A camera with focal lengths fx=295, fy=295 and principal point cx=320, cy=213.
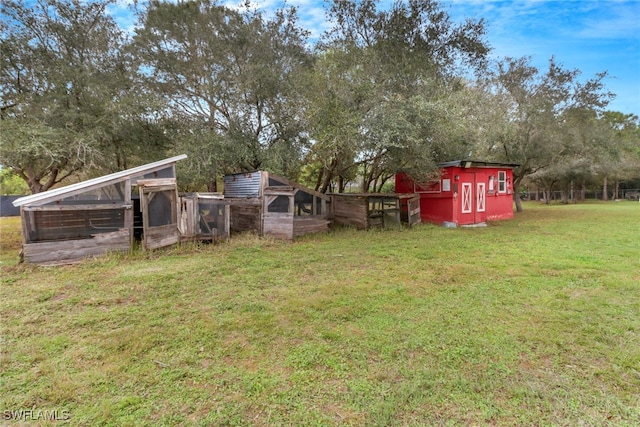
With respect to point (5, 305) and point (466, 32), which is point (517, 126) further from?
point (5, 305)

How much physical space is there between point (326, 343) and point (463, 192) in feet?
35.3

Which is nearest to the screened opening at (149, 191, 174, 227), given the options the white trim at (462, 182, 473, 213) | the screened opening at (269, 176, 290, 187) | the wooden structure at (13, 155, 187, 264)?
the wooden structure at (13, 155, 187, 264)

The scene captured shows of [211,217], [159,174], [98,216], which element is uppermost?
[159,174]

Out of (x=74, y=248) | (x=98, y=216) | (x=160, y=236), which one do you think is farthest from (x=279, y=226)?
(x=74, y=248)

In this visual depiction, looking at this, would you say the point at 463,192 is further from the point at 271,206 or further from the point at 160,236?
the point at 160,236

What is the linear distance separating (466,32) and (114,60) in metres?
11.1

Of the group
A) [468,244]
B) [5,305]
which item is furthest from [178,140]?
[468,244]

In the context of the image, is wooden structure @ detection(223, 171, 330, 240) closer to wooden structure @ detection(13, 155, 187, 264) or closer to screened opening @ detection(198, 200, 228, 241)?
screened opening @ detection(198, 200, 228, 241)

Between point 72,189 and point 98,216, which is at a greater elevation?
point 72,189

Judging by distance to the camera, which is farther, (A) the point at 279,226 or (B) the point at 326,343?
(A) the point at 279,226

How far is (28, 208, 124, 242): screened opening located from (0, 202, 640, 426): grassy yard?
0.86 meters

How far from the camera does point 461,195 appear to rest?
38.5ft

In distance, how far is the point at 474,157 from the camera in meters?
14.6

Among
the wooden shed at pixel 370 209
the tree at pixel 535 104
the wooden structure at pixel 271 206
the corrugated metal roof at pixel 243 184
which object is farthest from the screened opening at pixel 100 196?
the tree at pixel 535 104
